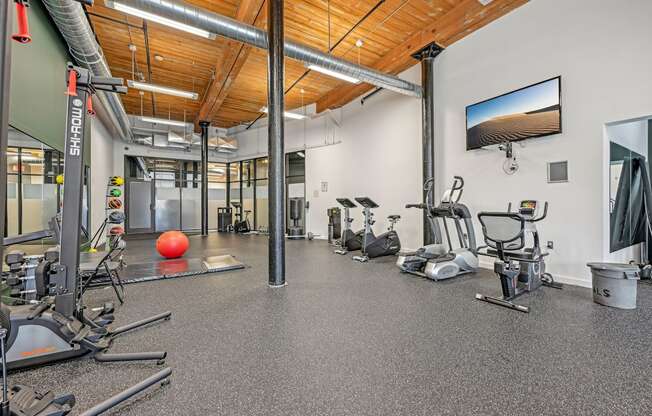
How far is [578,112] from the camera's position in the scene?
3896mm

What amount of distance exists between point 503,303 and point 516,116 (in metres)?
3.09

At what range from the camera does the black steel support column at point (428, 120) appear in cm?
568

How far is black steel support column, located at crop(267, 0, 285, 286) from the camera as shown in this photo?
12.5ft

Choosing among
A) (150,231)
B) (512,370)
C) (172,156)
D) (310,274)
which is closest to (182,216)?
(150,231)

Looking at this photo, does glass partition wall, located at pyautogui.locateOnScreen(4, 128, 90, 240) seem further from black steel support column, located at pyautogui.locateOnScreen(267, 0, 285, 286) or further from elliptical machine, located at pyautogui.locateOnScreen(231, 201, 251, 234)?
elliptical machine, located at pyautogui.locateOnScreen(231, 201, 251, 234)

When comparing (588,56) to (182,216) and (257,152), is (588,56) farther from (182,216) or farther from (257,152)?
(182,216)

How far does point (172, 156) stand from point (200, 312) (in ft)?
33.7

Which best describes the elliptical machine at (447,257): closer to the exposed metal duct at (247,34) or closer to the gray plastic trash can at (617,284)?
the gray plastic trash can at (617,284)

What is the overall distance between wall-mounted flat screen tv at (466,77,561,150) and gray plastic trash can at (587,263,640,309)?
207 centimetres

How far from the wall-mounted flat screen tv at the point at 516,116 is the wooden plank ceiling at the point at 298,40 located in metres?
1.47

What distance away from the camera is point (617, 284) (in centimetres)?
297

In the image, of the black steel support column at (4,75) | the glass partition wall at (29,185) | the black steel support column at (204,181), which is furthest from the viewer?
the black steel support column at (204,181)

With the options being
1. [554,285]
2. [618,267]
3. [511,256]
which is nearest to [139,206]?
[511,256]

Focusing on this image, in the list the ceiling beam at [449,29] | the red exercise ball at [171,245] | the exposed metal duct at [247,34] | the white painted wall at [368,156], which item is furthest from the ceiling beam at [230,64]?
the red exercise ball at [171,245]
